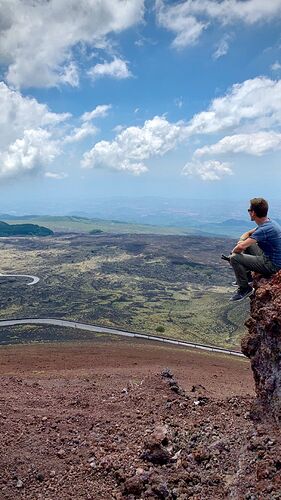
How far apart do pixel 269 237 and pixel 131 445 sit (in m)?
7.01

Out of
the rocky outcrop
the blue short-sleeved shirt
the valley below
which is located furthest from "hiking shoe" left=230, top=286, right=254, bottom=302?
the valley below

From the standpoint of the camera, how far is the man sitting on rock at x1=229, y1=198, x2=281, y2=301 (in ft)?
37.7

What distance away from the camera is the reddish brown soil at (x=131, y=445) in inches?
415

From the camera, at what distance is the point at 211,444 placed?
12250mm

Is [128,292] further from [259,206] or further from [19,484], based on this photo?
[259,206]

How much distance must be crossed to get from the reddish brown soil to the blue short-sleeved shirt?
181 inches

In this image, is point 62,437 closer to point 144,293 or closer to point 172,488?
point 172,488

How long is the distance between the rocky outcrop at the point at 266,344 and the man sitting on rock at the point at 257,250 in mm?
386

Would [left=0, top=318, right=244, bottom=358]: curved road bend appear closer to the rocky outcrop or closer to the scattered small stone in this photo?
the rocky outcrop

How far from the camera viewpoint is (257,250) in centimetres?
1222

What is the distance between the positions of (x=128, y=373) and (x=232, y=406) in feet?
29.3

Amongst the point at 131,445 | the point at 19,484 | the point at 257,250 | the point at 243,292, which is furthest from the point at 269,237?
the point at 19,484

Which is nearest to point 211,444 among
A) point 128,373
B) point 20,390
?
point 20,390

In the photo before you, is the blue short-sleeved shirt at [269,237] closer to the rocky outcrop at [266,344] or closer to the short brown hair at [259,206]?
the short brown hair at [259,206]
